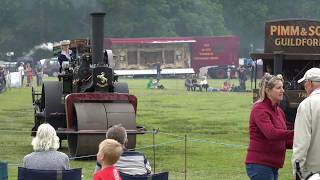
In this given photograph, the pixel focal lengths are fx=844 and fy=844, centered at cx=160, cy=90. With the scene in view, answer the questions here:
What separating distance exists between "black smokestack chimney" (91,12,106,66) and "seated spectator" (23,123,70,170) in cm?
690

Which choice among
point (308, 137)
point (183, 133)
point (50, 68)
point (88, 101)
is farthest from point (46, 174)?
point (50, 68)

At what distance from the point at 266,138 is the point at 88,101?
689 cm

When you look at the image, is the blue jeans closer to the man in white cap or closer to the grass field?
the man in white cap

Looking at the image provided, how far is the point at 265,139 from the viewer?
22.4ft

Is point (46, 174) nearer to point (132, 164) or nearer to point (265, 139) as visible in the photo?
point (132, 164)

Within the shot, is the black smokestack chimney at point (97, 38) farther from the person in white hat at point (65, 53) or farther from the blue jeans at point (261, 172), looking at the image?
A: the blue jeans at point (261, 172)

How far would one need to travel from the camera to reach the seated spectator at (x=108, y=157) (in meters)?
5.84

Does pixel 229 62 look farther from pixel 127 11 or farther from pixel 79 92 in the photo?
pixel 79 92

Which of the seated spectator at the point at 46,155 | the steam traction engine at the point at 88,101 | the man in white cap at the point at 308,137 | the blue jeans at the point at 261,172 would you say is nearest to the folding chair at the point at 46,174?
the seated spectator at the point at 46,155

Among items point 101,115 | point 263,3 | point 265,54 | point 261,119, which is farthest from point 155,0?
point 261,119

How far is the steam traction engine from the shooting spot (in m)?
13.0

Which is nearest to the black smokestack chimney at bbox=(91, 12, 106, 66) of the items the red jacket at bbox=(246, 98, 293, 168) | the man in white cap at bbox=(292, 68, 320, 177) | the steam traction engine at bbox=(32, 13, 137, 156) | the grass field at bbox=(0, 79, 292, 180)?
the steam traction engine at bbox=(32, 13, 137, 156)

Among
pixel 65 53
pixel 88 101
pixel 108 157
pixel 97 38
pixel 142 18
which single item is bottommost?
pixel 108 157

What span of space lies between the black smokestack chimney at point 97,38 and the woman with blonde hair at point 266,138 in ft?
24.1
